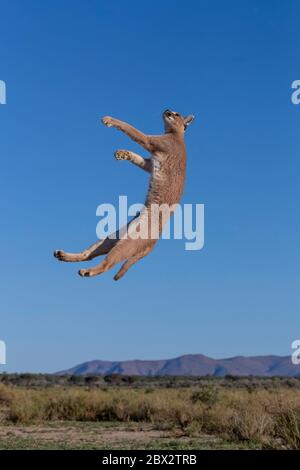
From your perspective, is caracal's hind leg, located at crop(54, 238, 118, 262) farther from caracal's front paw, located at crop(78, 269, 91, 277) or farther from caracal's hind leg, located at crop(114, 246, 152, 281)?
caracal's front paw, located at crop(78, 269, 91, 277)

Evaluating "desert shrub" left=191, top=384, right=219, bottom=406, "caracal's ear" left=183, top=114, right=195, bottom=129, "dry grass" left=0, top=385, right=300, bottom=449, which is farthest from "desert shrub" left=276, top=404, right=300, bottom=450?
"desert shrub" left=191, top=384, right=219, bottom=406

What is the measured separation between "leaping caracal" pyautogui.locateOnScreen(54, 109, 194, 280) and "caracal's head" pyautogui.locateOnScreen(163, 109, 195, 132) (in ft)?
3.79

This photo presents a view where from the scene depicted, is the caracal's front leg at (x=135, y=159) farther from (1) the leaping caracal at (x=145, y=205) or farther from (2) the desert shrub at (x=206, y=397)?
(2) the desert shrub at (x=206, y=397)

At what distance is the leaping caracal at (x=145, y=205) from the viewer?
30.3 ft

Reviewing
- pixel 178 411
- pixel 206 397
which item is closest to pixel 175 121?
pixel 178 411

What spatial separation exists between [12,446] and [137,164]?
12903 millimetres

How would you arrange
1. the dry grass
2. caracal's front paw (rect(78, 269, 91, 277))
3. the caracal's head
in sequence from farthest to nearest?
the dry grass, the caracal's head, caracal's front paw (rect(78, 269, 91, 277))

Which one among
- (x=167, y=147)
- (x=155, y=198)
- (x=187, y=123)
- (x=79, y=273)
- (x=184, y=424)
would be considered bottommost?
(x=184, y=424)

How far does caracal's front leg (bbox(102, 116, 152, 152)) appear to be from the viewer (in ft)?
32.8

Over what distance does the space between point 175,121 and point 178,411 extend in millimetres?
18971

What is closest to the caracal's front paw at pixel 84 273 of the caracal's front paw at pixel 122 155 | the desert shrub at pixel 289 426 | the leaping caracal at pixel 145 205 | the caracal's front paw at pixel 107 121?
the leaping caracal at pixel 145 205
